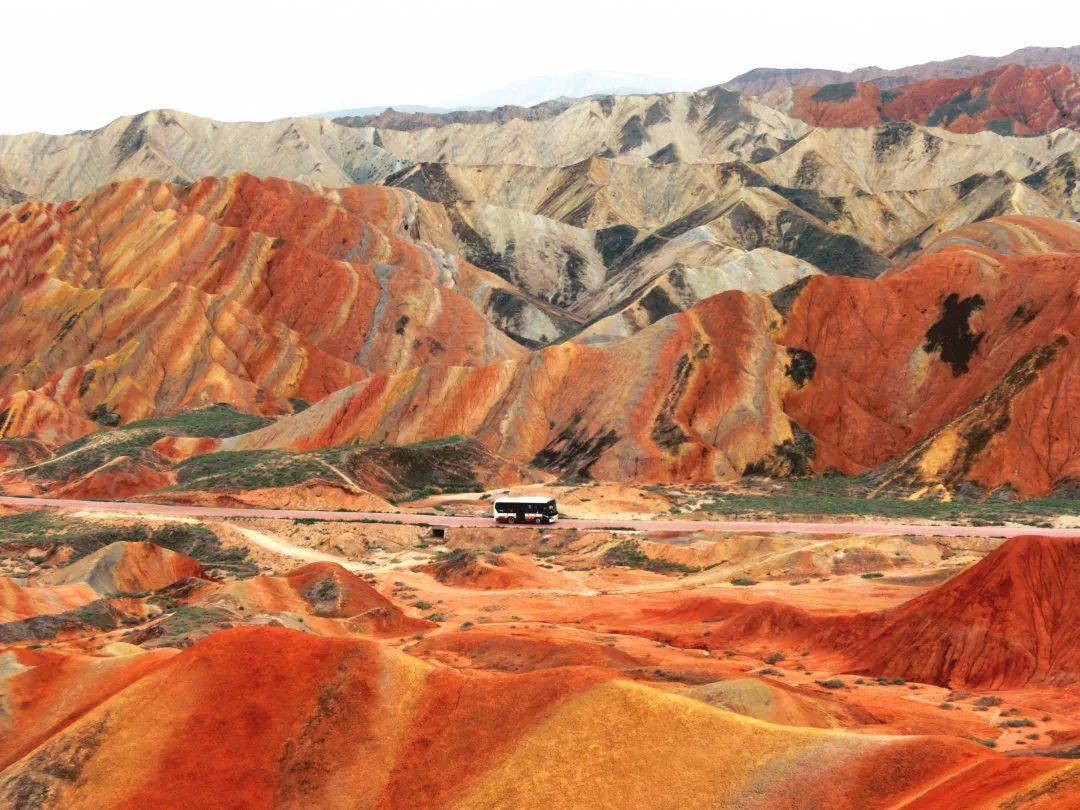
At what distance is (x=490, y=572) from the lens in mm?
54500

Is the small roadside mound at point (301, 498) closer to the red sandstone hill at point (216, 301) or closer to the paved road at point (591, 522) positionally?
the paved road at point (591, 522)

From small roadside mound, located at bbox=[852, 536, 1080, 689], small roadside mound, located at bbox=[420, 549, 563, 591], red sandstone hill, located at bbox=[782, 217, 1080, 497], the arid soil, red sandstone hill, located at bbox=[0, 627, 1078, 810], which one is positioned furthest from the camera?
red sandstone hill, located at bbox=[782, 217, 1080, 497]

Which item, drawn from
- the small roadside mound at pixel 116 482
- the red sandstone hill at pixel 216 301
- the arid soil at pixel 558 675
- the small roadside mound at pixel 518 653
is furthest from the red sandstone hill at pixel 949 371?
the small roadside mound at pixel 116 482

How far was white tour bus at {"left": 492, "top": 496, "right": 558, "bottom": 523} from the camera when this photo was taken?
64938 mm

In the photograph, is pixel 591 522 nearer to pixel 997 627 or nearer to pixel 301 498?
pixel 301 498

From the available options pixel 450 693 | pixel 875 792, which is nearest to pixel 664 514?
pixel 450 693

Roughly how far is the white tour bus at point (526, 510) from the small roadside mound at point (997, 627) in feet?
96.4

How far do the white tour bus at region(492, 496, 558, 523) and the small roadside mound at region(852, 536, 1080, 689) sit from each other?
29391 mm

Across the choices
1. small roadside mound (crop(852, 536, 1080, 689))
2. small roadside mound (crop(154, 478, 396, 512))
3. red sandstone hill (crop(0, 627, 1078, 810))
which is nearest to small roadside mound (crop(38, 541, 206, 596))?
small roadside mound (crop(154, 478, 396, 512))

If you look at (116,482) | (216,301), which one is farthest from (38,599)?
(216,301)

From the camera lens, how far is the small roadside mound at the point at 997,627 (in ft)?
110

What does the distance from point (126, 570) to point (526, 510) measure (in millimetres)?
23638

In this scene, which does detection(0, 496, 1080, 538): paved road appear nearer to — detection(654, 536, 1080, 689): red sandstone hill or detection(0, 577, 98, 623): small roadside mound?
detection(654, 536, 1080, 689): red sandstone hill

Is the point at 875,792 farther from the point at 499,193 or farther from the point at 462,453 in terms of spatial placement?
the point at 499,193
